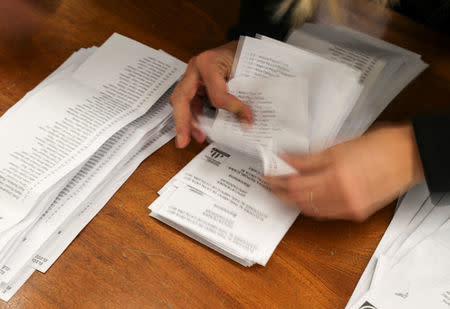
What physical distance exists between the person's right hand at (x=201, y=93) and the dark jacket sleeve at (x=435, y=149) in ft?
0.75

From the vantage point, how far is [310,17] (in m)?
0.80

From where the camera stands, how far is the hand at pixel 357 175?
1.82ft

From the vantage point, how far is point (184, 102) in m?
0.68

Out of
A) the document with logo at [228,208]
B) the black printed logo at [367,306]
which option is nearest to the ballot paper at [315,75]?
the document with logo at [228,208]

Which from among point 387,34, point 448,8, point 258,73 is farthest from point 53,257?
point 448,8

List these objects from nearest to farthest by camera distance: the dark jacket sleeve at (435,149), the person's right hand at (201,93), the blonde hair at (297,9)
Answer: the dark jacket sleeve at (435,149) → the person's right hand at (201,93) → the blonde hair at (297,9)

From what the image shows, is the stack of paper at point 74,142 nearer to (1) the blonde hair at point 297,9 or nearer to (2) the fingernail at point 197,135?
(2) the fingernail at point 197,135

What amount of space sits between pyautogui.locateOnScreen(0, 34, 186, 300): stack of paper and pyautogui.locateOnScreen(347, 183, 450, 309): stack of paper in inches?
14.4

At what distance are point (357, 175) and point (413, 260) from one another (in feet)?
0.45

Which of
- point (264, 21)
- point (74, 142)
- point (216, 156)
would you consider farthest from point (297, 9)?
point (74, 142)

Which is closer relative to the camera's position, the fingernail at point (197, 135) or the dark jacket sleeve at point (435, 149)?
the dark jacket sleeve at point (435, 149)

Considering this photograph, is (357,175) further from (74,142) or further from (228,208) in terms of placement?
(74,142)

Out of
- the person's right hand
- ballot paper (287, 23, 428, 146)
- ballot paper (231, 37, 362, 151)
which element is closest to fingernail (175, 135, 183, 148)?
the person's right hand

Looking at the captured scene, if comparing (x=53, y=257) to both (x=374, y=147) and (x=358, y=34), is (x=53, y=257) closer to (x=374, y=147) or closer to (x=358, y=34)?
(x=374, y=147)
